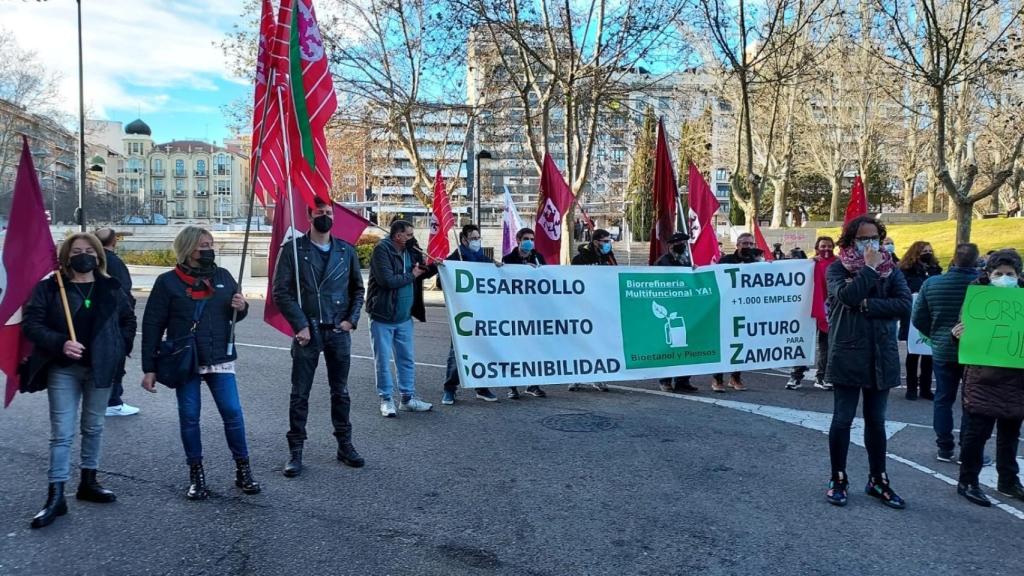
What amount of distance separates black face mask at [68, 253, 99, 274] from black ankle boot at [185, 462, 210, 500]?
4.56 feet

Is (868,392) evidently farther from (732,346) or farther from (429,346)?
(429,346)

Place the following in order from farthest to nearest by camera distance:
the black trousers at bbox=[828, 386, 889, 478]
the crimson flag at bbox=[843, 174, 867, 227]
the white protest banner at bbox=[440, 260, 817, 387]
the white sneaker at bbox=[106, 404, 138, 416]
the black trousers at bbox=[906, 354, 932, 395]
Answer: the crimson flag at bbox=[843, 174, 867, 227] < the black trousers at bbox=[906, 354, 932, 395] < the white protest banner at bbox=[440, 260, 817, 387] < the white sneaker at bbox=[106, 404, 138, 416] < the black trousers at bbox=[828, 386, 889, 478]

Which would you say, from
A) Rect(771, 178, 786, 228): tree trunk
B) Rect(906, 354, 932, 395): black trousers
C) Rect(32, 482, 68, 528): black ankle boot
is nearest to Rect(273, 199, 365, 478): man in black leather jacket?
Rect(32, 482, 68, 528): black ankle boot

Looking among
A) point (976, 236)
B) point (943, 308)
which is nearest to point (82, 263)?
point (943, 308)

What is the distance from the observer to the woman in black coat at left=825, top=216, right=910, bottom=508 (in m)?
4.69

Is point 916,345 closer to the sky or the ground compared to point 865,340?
closer to the ground

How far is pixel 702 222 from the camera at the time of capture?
1045 centimetres

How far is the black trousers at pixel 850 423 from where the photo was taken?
481cm

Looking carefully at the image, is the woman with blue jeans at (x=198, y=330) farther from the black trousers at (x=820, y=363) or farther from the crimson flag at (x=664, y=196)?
the crimson flag at (x=664, y=196)

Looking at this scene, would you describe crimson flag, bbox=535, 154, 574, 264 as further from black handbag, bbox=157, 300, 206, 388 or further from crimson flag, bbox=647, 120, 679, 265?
black handbag, bbox=157, 300, 206, 388

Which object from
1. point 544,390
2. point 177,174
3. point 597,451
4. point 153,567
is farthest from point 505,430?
point 177,174

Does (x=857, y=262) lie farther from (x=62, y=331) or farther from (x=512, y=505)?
(x=62, y=331)

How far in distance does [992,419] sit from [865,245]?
1.48m

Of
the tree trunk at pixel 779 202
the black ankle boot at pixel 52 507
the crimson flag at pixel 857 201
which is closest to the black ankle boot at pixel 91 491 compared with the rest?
the black ankle boot at pixel 52 507
